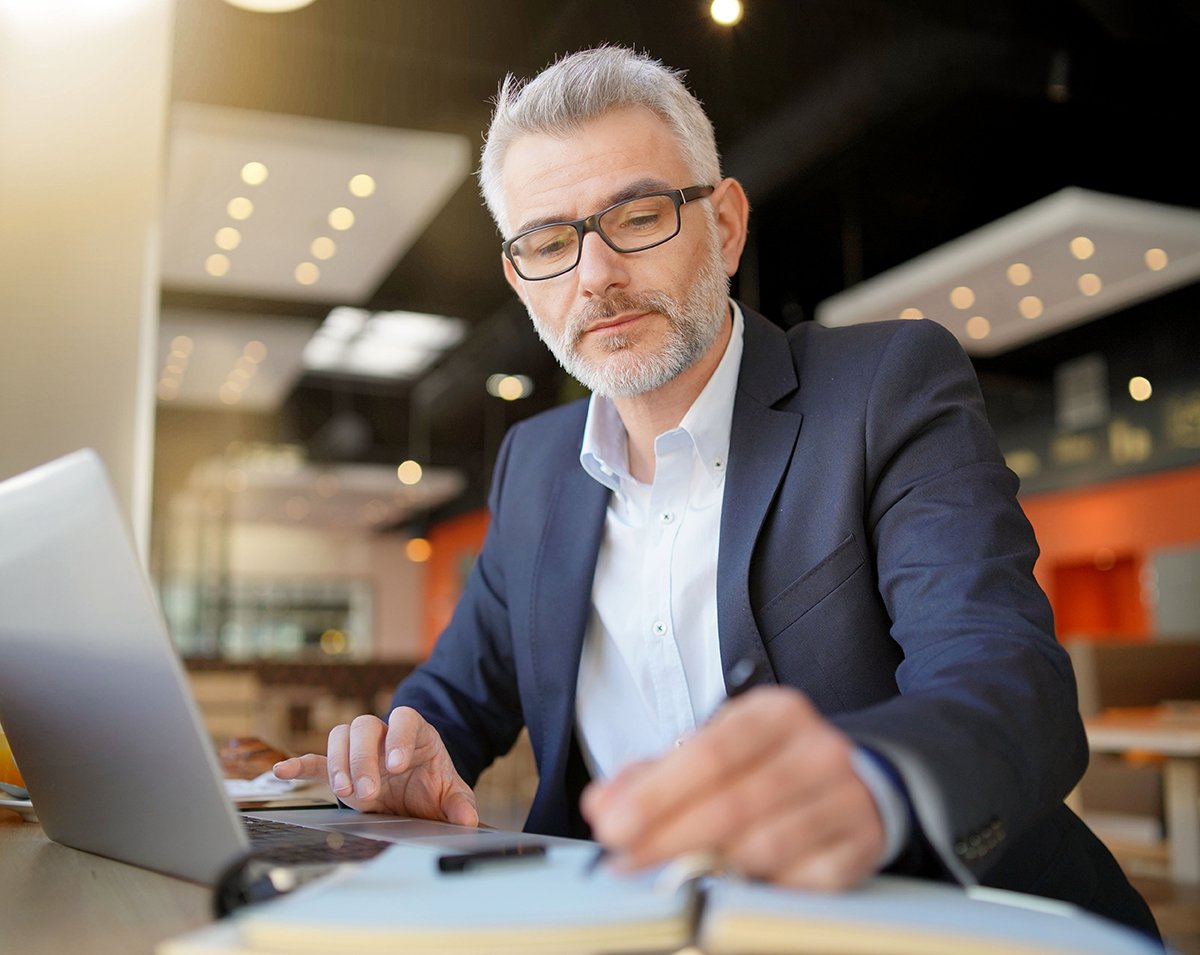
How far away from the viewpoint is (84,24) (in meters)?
2.05

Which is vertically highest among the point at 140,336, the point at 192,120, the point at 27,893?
the point at 192,120

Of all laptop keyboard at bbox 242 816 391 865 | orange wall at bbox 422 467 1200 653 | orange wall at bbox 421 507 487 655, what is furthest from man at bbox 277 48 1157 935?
orange wall at bbox 421 507 487 655

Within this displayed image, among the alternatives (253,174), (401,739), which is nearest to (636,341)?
(401,739)

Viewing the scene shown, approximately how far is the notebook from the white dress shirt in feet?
1.23

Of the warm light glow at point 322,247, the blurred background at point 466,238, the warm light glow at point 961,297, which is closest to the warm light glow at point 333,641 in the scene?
the blurred background at point 466,238

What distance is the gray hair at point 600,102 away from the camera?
1339 millimetres

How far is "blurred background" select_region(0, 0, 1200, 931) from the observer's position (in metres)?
2.01

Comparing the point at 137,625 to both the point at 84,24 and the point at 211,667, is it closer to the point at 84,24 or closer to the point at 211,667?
the point at 84,24

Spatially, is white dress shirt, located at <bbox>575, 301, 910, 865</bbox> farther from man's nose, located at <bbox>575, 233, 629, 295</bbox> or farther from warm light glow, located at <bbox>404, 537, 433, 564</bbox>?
warm light glow, located at <bbox>404, 537, 433, 564</bbox>

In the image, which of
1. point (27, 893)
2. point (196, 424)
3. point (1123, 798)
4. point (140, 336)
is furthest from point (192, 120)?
point (196, 424)

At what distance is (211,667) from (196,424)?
2790mm

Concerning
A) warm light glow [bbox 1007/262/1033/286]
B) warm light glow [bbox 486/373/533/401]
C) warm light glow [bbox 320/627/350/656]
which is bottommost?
warm light glow [bbox 320/627/350/656]

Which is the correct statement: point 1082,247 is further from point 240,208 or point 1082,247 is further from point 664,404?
point 664,404

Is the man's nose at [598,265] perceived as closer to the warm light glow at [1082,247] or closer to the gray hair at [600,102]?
the gray hair at [600,102]
